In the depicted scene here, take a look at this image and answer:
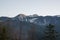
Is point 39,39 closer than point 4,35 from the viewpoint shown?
No

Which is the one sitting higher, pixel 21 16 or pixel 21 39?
pixel 21 16

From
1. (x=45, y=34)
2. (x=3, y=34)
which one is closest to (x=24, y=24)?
(x=45, y=34)

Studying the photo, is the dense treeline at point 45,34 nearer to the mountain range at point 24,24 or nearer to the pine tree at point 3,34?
the pine tree at point 3,34

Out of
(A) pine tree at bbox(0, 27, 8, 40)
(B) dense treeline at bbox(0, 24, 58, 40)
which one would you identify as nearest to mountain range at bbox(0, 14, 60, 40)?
(B) dense treeline at bbox(0, 24, 58, 40)

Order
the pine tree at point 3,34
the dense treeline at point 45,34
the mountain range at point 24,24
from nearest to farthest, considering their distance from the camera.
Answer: the pine tree at point 3,34
the dense treeline at point 45,34
the mountain range at point 24,24

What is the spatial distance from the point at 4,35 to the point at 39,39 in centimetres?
1583

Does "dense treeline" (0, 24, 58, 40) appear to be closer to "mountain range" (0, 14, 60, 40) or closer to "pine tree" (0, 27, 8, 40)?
"pine tree" (0, 27, 8, 40)

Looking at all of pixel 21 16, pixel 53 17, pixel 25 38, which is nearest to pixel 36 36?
pixel 25 38

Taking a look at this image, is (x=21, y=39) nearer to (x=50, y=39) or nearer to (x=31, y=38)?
(x=31, y=38)

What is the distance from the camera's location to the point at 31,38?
46.5m

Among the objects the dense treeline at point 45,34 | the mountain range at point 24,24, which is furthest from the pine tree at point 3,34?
the mountain range at point 24,24

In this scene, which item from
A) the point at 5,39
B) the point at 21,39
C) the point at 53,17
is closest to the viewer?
the point at 5,39

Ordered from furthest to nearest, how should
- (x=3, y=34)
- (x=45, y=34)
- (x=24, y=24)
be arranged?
(x=24, y=24) → (x=45, y=34) → (x=3, y=34)

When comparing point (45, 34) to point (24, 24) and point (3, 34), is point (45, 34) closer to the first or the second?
point (3, 34)
